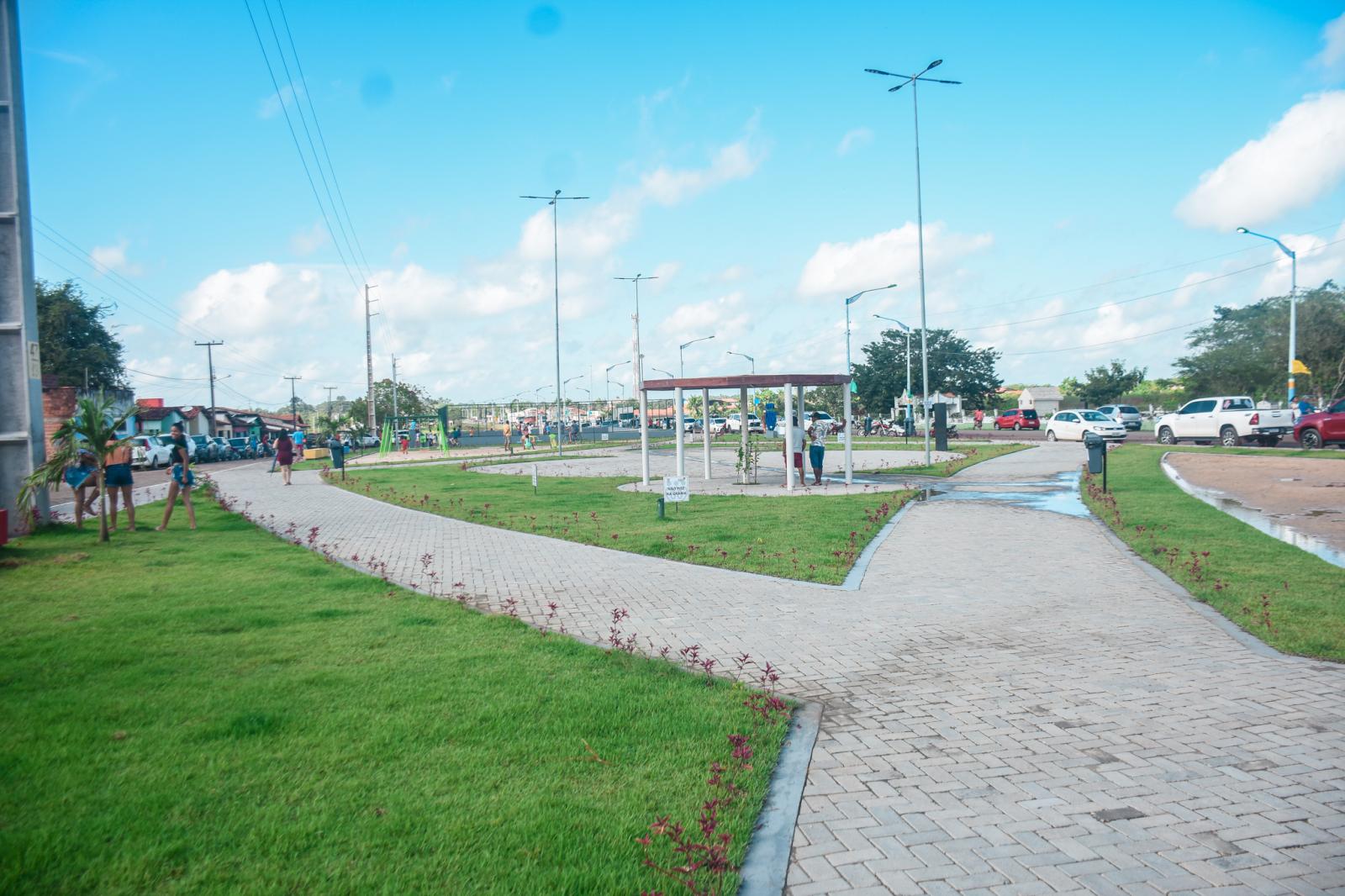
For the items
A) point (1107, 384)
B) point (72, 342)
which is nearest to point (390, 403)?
point (72, 342)

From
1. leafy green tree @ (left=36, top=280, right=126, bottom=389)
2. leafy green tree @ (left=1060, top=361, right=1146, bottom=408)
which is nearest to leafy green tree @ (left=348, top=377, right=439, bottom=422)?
leafy green tree @ (left=36, top=280, right=126, bottom=389)

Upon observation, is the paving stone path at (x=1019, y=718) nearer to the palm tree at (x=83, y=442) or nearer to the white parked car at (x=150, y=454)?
the palm tree at (x=83, y=442)

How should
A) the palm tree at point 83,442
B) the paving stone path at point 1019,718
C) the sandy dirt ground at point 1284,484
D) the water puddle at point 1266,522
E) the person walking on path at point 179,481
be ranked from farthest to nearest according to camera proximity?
1. the person walking on path at point 179,481
2. the sandy dirt ground at point 1284,484
3. the palm tree at point 83,442
4. the water puddle at point 1266,522
5. the paving stone path at point 1019,718

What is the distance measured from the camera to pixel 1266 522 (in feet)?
46.1

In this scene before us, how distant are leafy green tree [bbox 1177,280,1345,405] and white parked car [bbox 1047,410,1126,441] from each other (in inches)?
462

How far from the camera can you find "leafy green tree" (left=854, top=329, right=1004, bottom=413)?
70938 millimetres

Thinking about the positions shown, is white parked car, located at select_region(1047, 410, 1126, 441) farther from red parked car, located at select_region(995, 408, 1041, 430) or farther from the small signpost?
the small signpost

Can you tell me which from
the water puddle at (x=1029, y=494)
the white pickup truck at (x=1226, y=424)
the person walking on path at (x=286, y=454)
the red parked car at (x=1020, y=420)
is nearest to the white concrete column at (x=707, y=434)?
the water puddle at (x=1029, y=494)

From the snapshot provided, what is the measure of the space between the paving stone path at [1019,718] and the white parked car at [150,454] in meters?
34.3

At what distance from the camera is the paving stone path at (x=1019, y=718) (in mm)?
3768

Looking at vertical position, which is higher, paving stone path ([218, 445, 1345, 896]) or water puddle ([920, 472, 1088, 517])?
water puddle ([920, 472, 1088, 517])

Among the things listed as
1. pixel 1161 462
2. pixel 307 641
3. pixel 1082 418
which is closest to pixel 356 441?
pixel 1082 418

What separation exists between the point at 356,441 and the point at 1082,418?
1967 inches

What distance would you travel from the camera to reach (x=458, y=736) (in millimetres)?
4973
